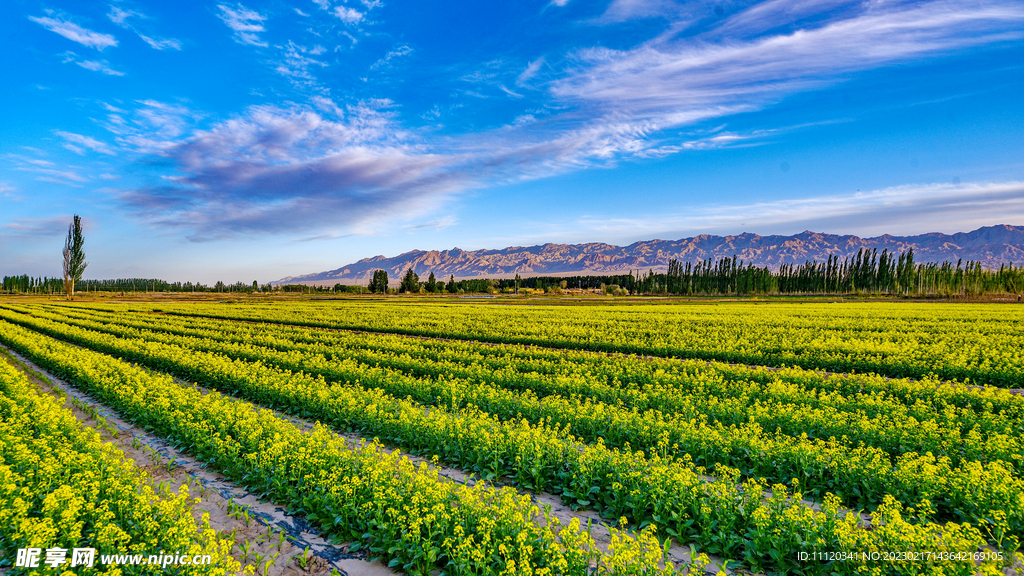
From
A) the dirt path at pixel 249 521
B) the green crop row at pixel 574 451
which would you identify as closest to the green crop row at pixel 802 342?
Answer: the green crop row at pixel 574 451

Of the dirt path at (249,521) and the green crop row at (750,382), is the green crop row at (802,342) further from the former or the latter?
the dirt path at (249,521)

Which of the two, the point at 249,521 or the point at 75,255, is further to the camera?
the point at 75,255

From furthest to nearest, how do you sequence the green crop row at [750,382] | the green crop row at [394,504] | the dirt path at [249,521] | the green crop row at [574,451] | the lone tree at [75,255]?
1. the lone tree at [75,255]
2. the green crop row at [750,382]
3. the green crop row at [574,451]
4. the dirt path at [249,521]
5. the green crop row at [394,504]

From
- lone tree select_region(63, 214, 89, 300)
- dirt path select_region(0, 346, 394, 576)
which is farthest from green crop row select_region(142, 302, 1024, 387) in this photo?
lone tree select_region(63, 214, 89, 300)

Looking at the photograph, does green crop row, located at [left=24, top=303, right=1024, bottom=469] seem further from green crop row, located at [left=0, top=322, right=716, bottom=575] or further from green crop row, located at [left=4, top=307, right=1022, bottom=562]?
green crop row, located at [left=0, top=322, right=716, bottom=575]

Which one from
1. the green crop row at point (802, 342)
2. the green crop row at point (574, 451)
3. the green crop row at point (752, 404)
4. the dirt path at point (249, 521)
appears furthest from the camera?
the green crop row at point (802, 342)

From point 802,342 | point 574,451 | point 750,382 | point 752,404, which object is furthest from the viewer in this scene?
point 802,342

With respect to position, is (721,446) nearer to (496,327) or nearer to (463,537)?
(463,537)

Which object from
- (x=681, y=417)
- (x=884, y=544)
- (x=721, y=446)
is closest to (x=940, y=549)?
(x=884, y=544)

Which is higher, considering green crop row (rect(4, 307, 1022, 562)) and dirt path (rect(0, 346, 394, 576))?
green crop row (rect(4, 307, 1022, 562))

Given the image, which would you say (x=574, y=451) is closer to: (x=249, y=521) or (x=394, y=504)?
(x=394, y=504)

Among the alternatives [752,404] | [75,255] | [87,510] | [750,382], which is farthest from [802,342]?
[75,255]

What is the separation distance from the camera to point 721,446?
1000 centimetres

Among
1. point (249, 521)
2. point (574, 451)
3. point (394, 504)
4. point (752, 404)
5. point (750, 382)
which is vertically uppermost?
point (574, 451)
